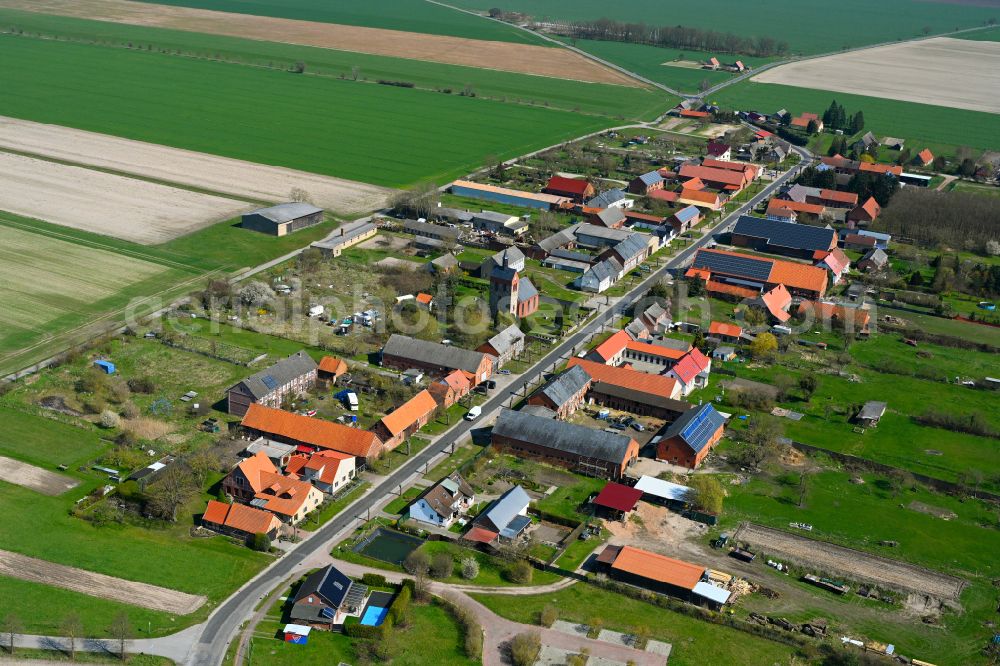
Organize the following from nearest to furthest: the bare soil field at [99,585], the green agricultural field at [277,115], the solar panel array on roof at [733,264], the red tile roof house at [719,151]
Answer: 1. the bare soil field at [99,585]
2. the solar panel array on roof at [733,264]
3. the green agricultural field at [277,115]
4. the red tile roof house at [719,151]

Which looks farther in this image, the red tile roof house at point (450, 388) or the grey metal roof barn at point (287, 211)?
the grey metal roof barn at point (287, 211)

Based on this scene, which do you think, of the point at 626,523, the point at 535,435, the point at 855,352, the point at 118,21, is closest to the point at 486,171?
the point at 855,352

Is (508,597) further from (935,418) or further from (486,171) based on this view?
(486,171)

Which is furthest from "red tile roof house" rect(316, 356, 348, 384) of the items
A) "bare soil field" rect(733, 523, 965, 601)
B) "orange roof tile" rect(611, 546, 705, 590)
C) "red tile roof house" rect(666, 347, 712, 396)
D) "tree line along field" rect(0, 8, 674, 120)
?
"tree line along field" rect(0, 8, 674, 120)

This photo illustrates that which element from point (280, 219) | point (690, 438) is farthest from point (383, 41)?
point (690, 438)

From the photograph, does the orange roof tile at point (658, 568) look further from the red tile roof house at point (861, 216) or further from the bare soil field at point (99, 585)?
the red tile roof house at point (861, 216)

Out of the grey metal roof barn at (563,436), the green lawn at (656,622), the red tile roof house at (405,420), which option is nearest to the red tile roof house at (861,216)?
the grey metal roof barn at (563,436)
